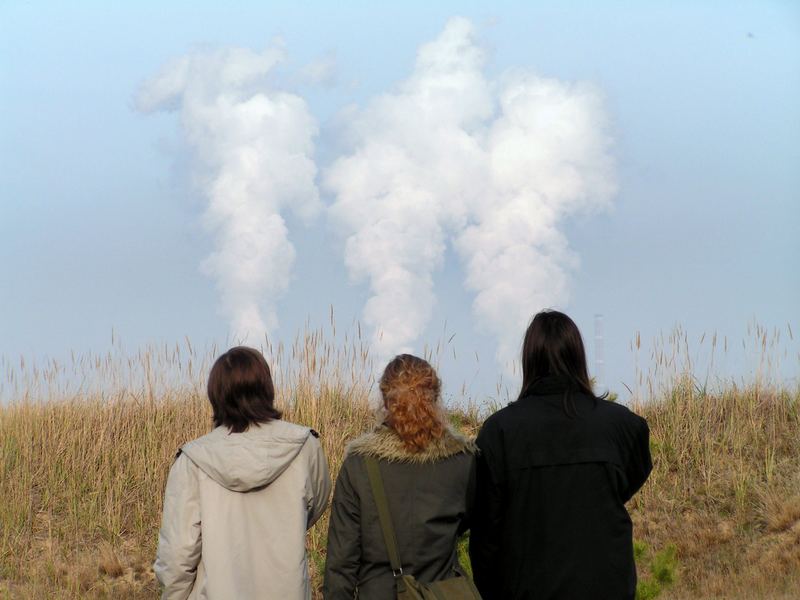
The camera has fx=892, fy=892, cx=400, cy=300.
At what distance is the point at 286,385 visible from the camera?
10.2m

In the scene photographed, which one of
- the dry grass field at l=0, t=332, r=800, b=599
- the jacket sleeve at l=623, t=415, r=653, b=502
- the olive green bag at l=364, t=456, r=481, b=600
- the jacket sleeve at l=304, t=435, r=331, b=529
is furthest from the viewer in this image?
the dry grass field at l=0, t=332, r=800, b=599

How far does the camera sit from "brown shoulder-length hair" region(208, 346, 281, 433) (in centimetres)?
322

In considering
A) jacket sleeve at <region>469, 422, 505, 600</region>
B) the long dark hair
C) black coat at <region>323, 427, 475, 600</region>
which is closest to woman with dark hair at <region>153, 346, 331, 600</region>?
black coat at <region>323, 427, 475, 600</region>

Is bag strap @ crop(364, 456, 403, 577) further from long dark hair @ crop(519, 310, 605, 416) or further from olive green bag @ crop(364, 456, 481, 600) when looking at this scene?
long dark hair @ crop(519, 310, 605, 416)

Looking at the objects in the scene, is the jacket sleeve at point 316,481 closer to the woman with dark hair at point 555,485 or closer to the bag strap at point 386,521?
the bag strap at point 386,521

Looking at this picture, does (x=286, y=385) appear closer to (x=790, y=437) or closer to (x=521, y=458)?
(x=790, y=437)

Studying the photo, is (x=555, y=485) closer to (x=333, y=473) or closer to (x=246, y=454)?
(x=246, y=454)

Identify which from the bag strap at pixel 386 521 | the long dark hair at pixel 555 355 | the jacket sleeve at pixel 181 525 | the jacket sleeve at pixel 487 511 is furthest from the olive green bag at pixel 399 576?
the jacket sleeve at pixel 181 525

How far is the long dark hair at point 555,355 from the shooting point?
3016mm

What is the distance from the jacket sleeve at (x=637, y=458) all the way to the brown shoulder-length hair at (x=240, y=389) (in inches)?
50.3

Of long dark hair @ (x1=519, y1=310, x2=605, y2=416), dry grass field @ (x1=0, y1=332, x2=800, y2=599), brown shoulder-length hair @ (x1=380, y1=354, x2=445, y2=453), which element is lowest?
dry grass field @ (x1=0, y1=332, x2=800, y2=599)

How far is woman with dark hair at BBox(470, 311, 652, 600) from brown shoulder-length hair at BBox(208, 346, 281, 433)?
81 cm

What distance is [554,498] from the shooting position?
296 cm

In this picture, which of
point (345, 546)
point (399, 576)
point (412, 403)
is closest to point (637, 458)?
point (412, 403)
